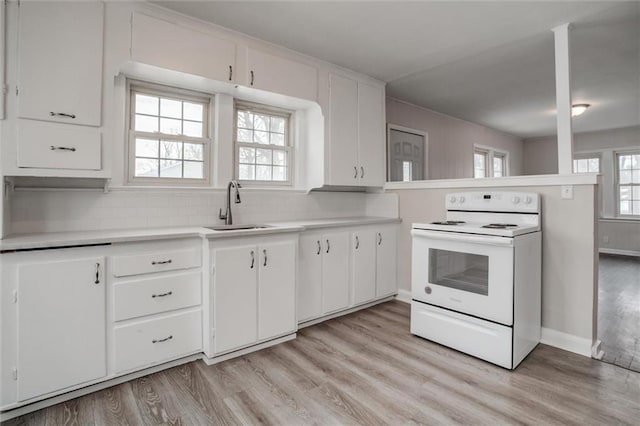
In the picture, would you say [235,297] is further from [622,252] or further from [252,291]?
[622,252]


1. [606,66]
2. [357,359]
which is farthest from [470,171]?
[357,359]

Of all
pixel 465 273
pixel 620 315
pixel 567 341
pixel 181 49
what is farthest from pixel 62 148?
pixel 620 315

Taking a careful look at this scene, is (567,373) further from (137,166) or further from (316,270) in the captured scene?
(137,166)

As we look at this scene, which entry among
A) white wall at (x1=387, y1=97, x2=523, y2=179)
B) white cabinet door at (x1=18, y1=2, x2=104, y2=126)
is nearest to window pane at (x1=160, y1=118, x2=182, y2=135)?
white cabinet door at (x1=18, y1=2, x2=104, y2=126)

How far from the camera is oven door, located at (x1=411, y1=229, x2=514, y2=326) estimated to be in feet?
7.18

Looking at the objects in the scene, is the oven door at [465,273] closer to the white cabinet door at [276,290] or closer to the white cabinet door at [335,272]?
the white cabinet door at [335,272]

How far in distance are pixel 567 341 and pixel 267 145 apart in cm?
295

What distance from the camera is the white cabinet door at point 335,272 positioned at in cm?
294

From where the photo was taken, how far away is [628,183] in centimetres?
654

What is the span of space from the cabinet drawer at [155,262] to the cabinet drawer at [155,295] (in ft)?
0.19

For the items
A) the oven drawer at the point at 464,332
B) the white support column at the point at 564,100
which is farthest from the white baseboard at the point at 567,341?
the white support column at the point at 564,100

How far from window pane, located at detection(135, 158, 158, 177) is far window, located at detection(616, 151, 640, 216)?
831 centimetres

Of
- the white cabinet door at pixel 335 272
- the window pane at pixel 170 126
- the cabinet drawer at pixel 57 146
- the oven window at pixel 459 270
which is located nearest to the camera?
the cabinet drawer at pixel 57 146

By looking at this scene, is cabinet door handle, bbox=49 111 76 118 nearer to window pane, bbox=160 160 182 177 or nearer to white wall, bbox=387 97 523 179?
window pane, bbox=160 160 182 177
